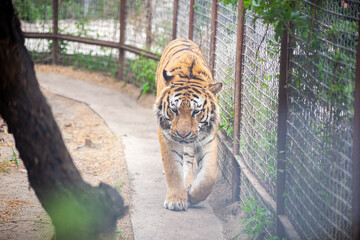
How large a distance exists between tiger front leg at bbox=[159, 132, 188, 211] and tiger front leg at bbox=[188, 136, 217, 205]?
96 millimetres

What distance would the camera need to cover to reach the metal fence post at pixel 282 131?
10.7ft

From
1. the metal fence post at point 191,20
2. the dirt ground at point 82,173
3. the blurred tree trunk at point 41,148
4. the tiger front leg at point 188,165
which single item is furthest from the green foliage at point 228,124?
the blurred tree trunk at point 41,148

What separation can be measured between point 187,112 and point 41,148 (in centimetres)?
216

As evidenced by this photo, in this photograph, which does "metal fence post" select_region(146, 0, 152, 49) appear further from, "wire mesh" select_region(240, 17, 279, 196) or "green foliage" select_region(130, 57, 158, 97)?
"wire mesh" select_region(240, 17, 279, 196)

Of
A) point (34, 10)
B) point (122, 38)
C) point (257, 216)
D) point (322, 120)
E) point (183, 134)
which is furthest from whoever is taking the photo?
point (34, 10)

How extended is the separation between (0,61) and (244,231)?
246 centimetres

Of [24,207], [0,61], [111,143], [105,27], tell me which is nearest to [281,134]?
[0,61]

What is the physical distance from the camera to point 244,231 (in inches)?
158

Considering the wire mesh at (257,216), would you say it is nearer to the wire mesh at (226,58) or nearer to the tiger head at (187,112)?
the tiger head at (187,112)

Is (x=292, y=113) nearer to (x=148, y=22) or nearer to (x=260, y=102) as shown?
(x=260, y=102)

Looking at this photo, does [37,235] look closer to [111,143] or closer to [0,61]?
[0,61]

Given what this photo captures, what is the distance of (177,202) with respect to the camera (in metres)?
4.57

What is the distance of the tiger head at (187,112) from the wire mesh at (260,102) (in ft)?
1.08

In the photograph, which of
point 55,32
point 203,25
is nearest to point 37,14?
point 55,32
